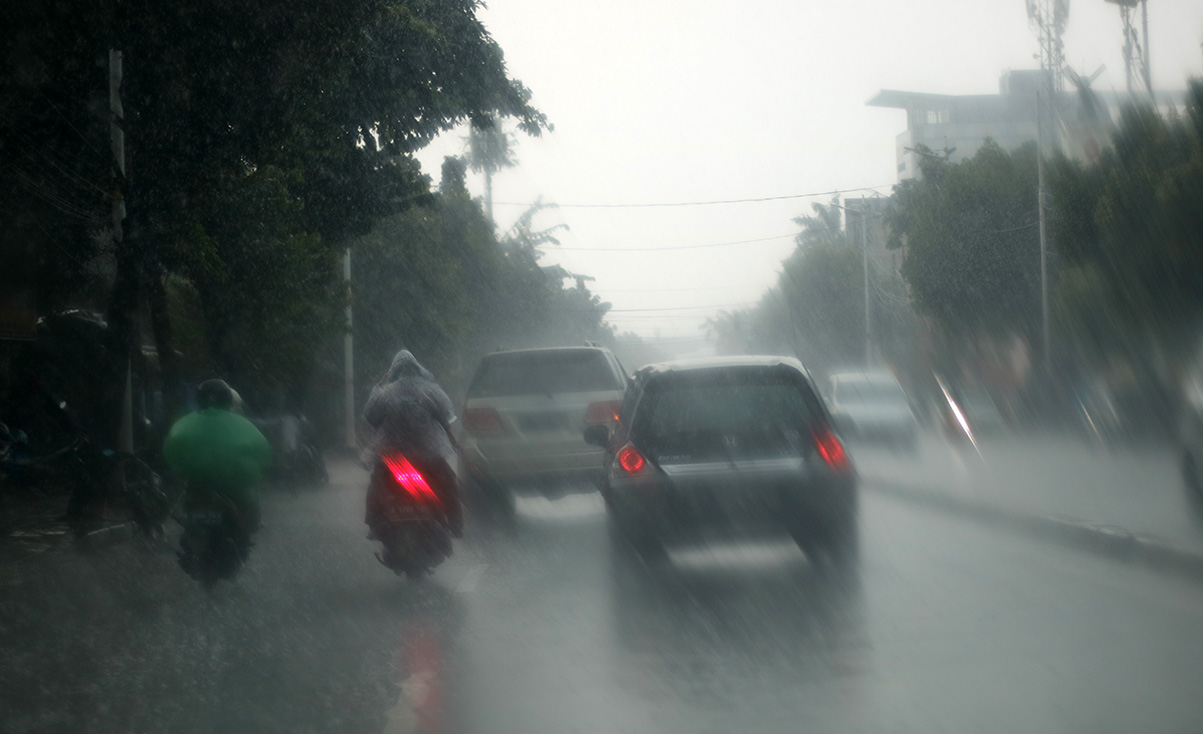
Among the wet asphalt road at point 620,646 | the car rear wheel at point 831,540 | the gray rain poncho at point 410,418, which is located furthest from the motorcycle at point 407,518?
the car rear wheel at point 831,540

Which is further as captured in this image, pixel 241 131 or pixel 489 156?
pixel 489 156

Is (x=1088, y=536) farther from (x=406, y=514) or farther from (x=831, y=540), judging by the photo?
(x=406, y=514)

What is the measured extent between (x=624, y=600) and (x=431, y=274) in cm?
2590

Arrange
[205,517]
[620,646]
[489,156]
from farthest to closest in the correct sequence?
[489,156], [205,517], [620,646]

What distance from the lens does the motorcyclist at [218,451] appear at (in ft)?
28.8

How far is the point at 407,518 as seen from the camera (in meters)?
9.38

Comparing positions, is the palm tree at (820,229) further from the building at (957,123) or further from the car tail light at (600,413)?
the car tail light at (600,413)

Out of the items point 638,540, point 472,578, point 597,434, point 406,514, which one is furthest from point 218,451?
point 597,434

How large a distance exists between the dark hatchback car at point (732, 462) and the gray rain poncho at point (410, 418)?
4.91ft

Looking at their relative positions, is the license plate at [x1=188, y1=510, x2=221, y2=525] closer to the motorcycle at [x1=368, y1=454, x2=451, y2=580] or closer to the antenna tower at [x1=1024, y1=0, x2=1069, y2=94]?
the motorcycle at [x1=368, y1=454, x2=451, y2=580]

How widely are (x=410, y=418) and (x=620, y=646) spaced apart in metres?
3.28

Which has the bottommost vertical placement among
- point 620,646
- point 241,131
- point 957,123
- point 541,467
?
point 620,646

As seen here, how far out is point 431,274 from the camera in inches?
1319

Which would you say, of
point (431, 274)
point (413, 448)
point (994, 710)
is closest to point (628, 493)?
point (413, 448)
